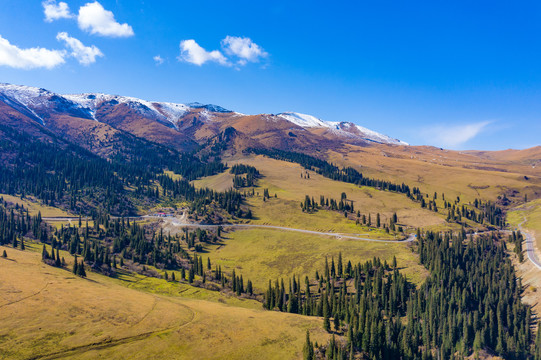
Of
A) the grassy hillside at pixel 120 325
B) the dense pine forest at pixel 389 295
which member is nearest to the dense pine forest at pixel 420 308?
the dense pine forest at pixel 389 295

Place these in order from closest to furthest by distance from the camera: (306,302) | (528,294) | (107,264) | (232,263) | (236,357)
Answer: (236,357) → (306,302) → (528,294) → (107,264) → (232,263)

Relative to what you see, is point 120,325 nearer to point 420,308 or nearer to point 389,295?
point 389,295

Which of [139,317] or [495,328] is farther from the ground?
[139,317]

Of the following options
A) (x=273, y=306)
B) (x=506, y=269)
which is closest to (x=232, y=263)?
(x=273, y=306)

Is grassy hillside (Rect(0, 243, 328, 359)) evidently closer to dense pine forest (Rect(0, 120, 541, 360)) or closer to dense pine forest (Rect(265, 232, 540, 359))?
dense pine forest (Rect(0, 120, 541, 360))

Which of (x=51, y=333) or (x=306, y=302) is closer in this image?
(x=51, y=333)

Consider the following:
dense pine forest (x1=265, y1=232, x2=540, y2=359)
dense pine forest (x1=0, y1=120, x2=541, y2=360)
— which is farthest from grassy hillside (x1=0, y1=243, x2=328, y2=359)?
dense pine forest (x1=265, y1=232, x2=540, y2=359)

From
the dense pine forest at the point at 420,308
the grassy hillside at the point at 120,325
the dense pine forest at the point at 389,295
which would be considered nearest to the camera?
the grassy hillside at the point at 120,325

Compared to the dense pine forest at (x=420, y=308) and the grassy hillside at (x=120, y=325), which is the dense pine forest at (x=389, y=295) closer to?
the dense pine forest at (x=420, y=308)

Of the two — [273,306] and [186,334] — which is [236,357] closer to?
[186,334]
